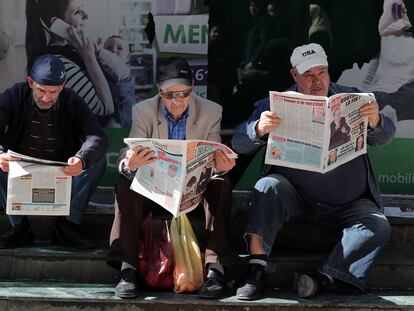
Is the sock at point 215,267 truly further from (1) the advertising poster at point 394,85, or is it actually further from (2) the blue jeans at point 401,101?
(2) the blue jeans at point 401,101

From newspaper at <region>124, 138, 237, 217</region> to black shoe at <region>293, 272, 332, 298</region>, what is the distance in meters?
0.75

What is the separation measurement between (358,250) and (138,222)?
4.12ft

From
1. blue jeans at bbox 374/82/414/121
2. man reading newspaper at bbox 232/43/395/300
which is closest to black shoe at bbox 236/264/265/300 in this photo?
man reading newspaper at bbox 232/43/395/300

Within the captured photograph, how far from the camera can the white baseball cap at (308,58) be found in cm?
502

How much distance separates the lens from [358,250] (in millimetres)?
4879

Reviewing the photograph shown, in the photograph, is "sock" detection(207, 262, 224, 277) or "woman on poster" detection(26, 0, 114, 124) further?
"woman on poster" detection(26, 0, 114, 124)

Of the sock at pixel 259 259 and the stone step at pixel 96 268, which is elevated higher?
the sock at pixel 259 259

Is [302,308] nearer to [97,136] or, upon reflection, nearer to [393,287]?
[393,287]

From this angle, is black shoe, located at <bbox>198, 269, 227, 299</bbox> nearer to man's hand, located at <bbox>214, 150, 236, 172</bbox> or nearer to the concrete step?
the concrete step

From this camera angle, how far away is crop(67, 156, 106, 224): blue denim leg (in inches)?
207

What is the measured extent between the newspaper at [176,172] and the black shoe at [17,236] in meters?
0.93

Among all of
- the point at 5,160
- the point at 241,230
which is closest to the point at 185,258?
the point at 241,230

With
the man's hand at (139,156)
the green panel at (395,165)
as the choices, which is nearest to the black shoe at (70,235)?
the man's hand at (139,156)

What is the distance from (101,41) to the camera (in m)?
6.14
